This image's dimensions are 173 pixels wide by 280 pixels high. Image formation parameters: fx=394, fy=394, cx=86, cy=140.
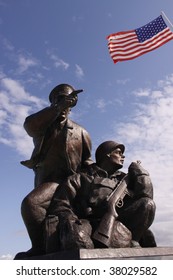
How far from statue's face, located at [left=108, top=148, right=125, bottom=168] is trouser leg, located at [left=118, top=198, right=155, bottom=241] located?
2.70ft

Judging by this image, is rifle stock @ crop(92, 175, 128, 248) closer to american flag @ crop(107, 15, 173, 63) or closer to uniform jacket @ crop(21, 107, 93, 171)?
uniform jacket @ crop(21, 107, 93, 171)

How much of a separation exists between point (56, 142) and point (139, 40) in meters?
3.88

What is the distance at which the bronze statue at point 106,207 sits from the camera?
14.1 ft

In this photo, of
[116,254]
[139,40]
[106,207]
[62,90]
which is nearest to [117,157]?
[106,207]

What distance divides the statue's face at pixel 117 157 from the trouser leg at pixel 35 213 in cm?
109

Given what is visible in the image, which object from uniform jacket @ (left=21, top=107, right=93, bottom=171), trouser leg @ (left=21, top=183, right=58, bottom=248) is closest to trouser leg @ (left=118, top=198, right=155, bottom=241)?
trouser leg @ (left=21, top=183, right=58, bottom=248)

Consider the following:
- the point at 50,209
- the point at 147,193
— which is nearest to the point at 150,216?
the point at 147,193

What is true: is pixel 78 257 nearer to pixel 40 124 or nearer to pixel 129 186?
pixel 129 186

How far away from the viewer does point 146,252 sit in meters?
4.44

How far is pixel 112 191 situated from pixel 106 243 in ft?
2.81

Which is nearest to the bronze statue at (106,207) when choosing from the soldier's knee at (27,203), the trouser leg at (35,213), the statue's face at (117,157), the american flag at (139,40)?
the statue's face at (117,157)

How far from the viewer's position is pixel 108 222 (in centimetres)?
446

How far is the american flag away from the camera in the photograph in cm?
804

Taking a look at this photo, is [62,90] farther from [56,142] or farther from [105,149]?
[105,149]
